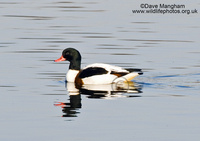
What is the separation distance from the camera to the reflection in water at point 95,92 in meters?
14.0

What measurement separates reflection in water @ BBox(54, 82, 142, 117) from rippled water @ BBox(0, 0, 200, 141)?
2cm

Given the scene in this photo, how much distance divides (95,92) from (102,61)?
4.48 meters

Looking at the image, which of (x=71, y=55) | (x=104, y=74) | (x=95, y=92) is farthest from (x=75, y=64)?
(x=95, y=92)

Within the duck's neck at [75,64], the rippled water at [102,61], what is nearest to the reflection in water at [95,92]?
the rippled water at [102,61]

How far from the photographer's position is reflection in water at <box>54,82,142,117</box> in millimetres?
14031

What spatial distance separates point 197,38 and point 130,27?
11.9ft

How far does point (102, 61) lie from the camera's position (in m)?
20.6

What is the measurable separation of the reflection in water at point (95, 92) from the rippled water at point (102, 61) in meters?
0.02

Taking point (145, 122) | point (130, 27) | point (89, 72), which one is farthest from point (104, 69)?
point (130, 27)

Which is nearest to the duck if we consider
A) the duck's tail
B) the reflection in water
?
the duck's tail

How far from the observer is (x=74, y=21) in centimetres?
2888

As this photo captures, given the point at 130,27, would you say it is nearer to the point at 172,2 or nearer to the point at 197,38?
the point at 197,38

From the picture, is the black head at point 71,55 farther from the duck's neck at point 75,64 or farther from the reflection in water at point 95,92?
the reflection in water at point 95,92

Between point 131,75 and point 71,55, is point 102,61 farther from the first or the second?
point 131,75
